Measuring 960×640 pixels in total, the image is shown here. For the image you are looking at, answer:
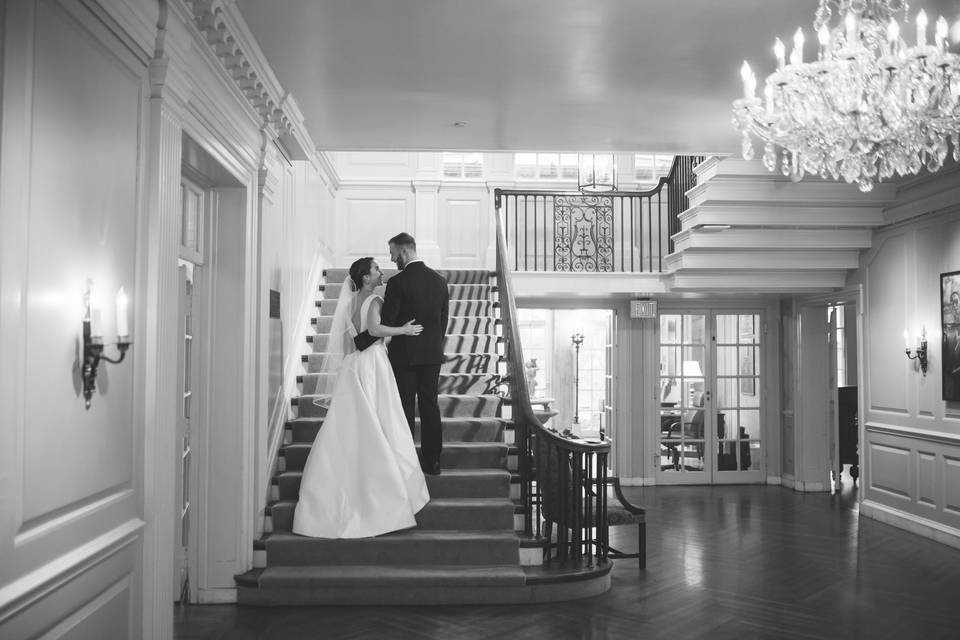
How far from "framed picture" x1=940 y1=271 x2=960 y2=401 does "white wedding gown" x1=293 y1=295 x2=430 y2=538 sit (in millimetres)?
4654

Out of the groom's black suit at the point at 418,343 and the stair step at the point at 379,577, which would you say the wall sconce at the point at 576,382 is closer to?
the groom's black suit at the point at 418,343

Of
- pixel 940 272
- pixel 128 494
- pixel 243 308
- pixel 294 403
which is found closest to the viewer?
pixel 128 494

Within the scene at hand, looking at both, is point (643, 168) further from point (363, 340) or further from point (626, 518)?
point (363, 340)

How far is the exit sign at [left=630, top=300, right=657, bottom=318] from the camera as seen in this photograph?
381 inches

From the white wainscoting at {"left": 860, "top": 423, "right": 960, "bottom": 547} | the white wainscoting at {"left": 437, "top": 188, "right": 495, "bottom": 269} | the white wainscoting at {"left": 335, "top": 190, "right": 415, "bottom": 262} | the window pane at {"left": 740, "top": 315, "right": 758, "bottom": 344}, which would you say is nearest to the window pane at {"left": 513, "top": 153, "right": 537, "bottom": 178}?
the white wainscoting at {"left": 437, "top": 188, "right": 495, "bottom": 269}

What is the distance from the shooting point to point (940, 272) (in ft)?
22.3

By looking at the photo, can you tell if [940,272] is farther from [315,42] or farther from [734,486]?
[315,42]

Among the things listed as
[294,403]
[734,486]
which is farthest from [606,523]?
[734,486]

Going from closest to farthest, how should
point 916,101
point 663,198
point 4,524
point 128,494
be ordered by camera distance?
point 4,524 → point 128,494 → point 916,101 → point 663,198

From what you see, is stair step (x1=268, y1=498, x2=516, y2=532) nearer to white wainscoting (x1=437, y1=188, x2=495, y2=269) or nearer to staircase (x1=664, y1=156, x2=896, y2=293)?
staircase (x1=664, y1=156, x2=896, y2=293)

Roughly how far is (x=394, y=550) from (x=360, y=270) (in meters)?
1.85

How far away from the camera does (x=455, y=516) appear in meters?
5.12

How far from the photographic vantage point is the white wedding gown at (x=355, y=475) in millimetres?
4922

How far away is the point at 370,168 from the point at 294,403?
3989 millimetres
